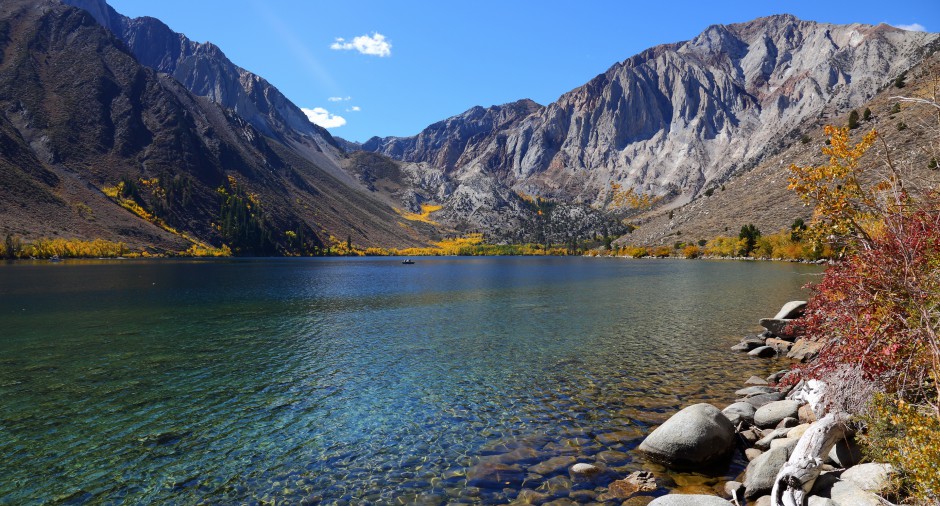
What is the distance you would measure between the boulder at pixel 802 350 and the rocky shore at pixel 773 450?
26.0 ft

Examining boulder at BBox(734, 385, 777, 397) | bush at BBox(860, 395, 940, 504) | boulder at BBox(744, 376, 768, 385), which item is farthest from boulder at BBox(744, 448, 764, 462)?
boulder at BBox(744, 376, 768, 385)

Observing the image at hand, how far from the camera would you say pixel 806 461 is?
1234 cm

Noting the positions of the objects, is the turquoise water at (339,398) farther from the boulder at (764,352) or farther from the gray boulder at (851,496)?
the gray boulder at (851,496)

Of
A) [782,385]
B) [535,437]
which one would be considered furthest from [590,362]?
[535,437]

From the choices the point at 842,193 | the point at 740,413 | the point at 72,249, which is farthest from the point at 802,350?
the point at 72,249

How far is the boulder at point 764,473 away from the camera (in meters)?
13.3

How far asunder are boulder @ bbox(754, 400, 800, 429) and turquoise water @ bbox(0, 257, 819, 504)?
→ 3.56 meters

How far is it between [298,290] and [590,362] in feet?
211

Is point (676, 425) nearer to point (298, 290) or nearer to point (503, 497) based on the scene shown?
point (503, 497)

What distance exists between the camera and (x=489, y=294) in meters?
78.4

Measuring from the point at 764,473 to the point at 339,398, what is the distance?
59.8 ft

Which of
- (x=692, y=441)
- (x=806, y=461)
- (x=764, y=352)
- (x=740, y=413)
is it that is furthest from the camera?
(x=764, y=352)

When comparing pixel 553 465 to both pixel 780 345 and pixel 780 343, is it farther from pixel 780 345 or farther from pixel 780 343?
pixel 780 343

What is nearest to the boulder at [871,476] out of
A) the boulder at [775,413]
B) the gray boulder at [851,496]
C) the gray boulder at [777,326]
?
the gray boulder at [851,496]
